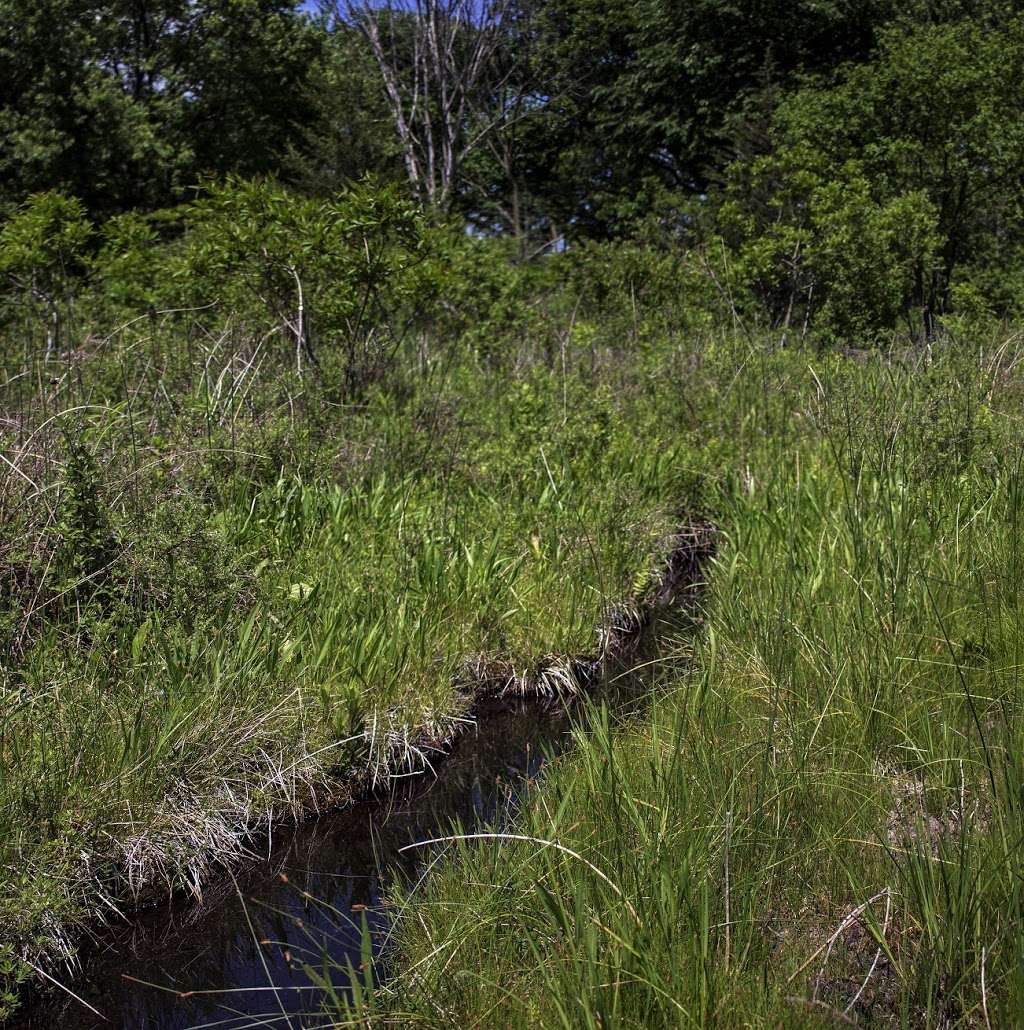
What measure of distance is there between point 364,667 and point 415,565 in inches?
33.7

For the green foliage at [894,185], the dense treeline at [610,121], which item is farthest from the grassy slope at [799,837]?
the green foliage at [894,185]

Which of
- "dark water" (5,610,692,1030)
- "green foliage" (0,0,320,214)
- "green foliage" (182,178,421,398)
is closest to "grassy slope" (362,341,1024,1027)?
"dark water" (5,610,692,1030)

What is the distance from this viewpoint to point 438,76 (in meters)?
20.0

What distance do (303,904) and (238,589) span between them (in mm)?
1310

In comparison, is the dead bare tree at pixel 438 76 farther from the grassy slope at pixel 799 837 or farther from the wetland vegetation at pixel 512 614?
the grassy slope at pixel 799 837

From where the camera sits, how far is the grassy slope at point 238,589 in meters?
3.45

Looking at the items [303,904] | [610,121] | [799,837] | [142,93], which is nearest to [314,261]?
[303,904]

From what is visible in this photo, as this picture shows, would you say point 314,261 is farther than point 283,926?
Yes

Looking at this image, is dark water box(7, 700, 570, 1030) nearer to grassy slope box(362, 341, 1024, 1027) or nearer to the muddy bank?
the muddy bank

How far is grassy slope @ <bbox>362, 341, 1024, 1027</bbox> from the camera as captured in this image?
2.21 meters

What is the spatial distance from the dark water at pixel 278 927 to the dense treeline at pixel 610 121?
827cm

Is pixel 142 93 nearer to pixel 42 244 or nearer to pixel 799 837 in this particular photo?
pixel 42 244

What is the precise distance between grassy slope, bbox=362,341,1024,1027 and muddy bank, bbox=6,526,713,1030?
0.33 metres

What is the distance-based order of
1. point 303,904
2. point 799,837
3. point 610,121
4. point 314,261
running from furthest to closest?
point 610,121
point 314,261
point 303,904
point 799,837
